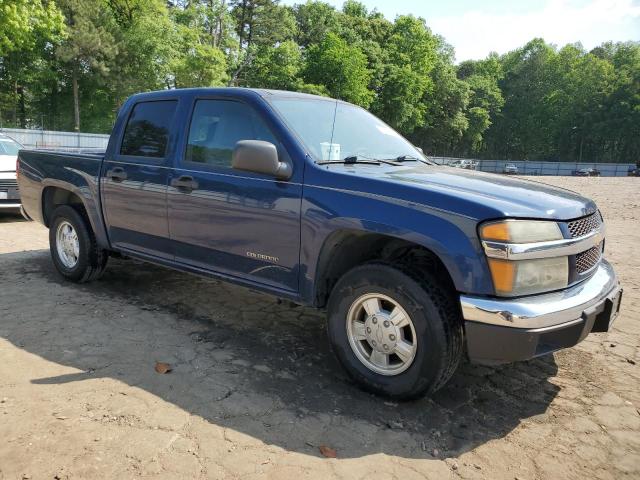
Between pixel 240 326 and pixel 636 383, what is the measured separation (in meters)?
3.02

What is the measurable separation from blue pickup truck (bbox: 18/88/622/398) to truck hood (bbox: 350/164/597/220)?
0.04ft

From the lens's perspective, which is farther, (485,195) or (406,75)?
(406,75)

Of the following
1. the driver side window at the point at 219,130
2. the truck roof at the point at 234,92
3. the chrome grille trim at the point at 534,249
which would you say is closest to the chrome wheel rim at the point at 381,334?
the chrome grille trim at the point at 534,249

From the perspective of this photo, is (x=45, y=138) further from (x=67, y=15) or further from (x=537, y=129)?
(x=537, y=129)

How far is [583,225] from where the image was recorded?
Answer: 118 inches

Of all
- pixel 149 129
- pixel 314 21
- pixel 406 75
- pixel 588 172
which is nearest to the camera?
pixel 149 129

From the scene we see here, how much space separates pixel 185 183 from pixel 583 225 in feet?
9.23

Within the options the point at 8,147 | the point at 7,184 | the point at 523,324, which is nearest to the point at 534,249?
the point at 523,324

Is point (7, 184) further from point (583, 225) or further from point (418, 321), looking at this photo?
point (583, 225)

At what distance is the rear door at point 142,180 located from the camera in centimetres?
416

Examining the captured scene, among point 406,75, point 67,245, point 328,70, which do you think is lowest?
point 67,245

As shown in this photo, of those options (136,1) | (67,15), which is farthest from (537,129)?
(67,15)

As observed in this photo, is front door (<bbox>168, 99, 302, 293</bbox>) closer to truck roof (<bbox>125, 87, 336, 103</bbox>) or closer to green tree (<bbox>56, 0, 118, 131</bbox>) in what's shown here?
truck roof (<bbox>125, 87, 336, 103</bbox>)

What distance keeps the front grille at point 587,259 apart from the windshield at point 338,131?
1547 millimetres
